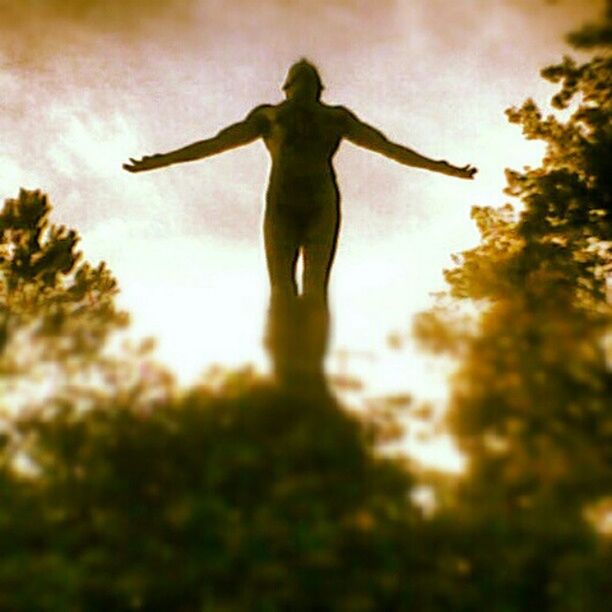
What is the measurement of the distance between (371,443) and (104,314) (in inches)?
55.4

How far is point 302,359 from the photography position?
10.6 ft

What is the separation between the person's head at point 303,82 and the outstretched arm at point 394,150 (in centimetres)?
30

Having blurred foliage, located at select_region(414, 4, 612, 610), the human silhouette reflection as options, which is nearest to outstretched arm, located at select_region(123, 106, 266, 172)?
the human silhouette reflection

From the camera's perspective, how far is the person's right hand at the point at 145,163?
5410 millimetres

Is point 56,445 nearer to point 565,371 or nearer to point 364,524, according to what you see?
point 364,524

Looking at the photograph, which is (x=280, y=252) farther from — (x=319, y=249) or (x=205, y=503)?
(x=205, y=503)

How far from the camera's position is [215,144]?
545 centimetres

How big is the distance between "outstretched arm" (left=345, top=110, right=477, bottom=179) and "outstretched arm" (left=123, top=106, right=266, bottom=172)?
683mm

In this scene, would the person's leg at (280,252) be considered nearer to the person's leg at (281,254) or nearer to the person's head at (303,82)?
the person's leg at (281,254)

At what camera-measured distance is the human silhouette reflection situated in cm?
527

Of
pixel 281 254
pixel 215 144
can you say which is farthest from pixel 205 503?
pixel 215 144

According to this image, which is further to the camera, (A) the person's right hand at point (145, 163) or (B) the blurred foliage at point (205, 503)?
(A) the person's right hand at point (145, 163)

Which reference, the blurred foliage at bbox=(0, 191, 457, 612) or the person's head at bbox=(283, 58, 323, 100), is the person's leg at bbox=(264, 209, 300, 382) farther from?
the blurred foliage at bbox=(0, 191, 457, 612)

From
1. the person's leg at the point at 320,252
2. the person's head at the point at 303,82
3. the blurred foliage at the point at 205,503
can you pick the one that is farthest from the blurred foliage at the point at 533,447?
the person's head at the point at 303,82
